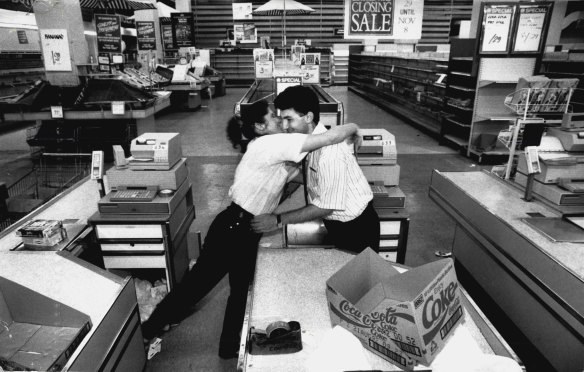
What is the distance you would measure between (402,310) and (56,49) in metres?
6.24

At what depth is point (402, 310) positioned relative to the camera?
1.19m

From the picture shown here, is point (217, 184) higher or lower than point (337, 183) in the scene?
lower

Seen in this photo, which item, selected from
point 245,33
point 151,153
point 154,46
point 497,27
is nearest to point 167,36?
point 154,46

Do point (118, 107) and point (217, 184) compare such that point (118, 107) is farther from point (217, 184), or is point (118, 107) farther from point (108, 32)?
point (217, 184)

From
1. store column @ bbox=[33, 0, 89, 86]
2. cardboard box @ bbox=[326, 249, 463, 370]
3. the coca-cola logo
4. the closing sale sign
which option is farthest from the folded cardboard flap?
store column @ bbox=[33, 0, 89, 86]

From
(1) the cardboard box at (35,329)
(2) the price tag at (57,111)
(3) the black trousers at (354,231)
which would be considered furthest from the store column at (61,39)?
(3) the black trousers at (354,231)

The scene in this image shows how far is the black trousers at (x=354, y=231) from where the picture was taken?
7.22 ft

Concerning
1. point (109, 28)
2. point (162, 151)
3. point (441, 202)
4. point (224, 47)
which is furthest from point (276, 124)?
point (224, 47)

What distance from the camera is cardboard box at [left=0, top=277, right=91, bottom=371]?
1.64 m

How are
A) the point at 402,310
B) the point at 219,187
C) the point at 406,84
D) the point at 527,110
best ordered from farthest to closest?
the point at 406,84
the point at 219,187
the point at 527,110
the point at 402,310

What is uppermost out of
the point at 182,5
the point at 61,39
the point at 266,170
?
the point at 182,5

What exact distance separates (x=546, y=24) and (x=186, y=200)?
6032mm

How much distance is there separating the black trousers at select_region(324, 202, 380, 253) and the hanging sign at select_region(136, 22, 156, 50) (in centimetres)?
1183

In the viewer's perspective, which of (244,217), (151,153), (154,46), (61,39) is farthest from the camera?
(154,46)
